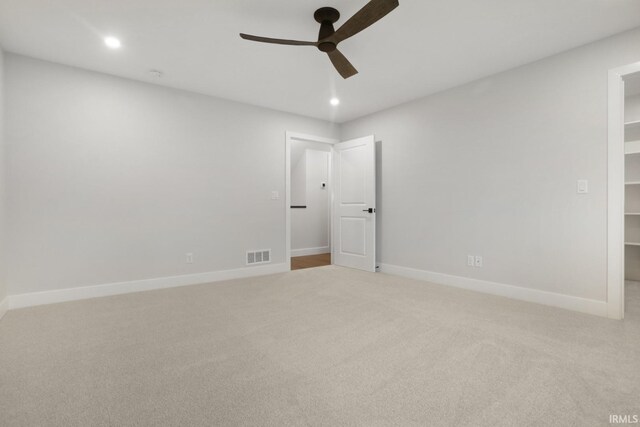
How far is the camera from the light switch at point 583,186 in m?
2.75

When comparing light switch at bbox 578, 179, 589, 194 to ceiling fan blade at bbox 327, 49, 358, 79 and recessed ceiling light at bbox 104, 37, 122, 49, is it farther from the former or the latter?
recessed ceiling light at bbox 104, 37, 122, 49

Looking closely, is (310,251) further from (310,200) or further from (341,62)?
(341,62)

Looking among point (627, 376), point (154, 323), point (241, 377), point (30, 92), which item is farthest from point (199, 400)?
point (30, 92)

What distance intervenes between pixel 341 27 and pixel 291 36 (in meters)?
0.71

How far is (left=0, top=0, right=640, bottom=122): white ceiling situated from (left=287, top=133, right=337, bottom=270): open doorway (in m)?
3.04

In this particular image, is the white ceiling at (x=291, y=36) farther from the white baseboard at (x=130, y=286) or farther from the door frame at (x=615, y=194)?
the white baseboard at (x=130, y=286)

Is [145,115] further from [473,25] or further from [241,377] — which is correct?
[473,25]

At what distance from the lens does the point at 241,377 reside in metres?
1.70

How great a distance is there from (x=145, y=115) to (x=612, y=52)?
15.4 ft

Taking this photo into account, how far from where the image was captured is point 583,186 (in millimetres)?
2770

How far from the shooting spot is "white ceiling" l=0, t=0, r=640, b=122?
7.39 ft

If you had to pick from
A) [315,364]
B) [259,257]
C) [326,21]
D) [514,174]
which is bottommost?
[315,364]

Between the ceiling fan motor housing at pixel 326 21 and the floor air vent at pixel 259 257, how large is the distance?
289 centimetres

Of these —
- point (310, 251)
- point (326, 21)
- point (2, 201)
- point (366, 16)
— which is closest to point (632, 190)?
point (366, 16)
